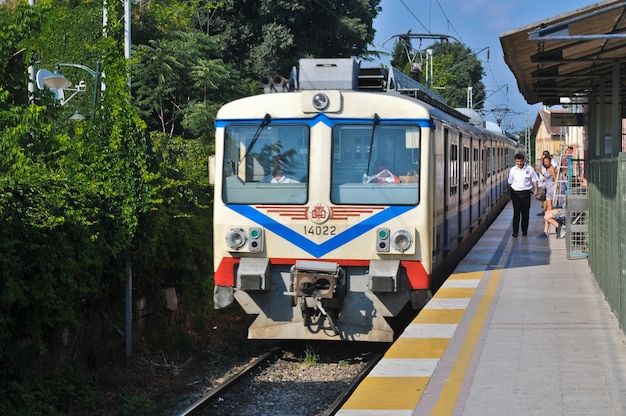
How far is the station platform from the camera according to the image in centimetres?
659

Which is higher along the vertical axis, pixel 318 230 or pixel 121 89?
pixel 121 89

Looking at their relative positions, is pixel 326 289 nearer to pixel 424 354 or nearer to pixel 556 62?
pixel 424 354

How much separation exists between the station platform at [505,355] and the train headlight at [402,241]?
2.35 ft

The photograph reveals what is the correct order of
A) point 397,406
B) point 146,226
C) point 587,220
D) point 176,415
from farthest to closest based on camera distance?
point 587,220, point 146,226, point 176,415, point 397,406

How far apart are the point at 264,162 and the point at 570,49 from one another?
151 inches

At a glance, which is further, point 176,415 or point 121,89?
point 121,89

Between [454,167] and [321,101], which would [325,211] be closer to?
[321,101]

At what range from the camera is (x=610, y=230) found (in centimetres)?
992

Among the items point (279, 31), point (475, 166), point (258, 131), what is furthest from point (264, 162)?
point (279, 31)

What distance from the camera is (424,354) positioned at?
27.0 feet

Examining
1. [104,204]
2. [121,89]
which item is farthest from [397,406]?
[121,89]

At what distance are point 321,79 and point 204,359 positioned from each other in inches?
147

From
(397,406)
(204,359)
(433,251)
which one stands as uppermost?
(433,251)

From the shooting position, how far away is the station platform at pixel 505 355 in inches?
259
